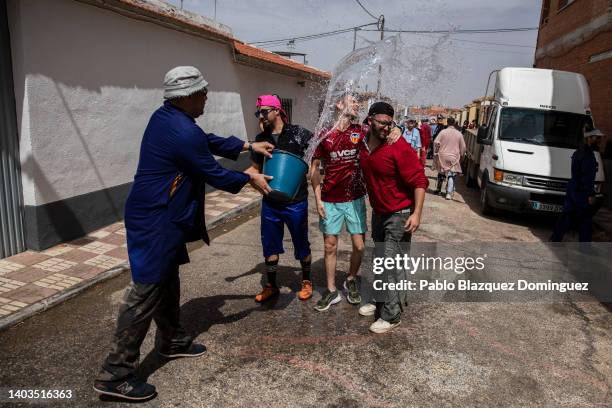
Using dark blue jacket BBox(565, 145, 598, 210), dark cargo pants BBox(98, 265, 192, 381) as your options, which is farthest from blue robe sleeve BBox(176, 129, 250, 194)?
dark blue jacket BBox(565, 145, 598, 210)

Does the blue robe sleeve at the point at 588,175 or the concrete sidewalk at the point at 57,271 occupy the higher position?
the blue robe sleeve at the point at 588,175

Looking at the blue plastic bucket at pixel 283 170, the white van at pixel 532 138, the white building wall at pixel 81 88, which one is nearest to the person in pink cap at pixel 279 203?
the blue plastic bucket at pixel 283 170

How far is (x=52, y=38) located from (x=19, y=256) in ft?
9.11

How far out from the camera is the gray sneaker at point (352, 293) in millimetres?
4488

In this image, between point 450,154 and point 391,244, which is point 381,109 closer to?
point 391,244

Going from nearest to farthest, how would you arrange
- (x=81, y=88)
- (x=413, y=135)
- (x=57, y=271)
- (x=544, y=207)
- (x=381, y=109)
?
(x=381, y=109) → (x=57, y=271) → (x=81, y=88) → (x=544, y=207) → (x=413, y=135)

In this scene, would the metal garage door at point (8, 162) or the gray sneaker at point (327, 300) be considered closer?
the gray sneaker at point (327, 300)

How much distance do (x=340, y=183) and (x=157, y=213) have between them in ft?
6.15

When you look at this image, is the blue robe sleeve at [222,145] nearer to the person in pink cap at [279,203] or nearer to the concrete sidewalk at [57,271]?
the person in pink cap at [279,203]

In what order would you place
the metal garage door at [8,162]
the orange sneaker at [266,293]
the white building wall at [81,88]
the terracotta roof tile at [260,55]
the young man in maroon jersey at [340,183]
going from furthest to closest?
1. the terracotta roof tile at [260,55]
2. the white building wall at [81,88]
3. the metal garage door at [8,162]
4. the orange sneaker at [266,293]
5. the young man in maroon jersey at [340,183]

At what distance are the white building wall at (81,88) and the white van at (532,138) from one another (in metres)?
6.54

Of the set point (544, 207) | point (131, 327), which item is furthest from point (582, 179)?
point (131, 327)

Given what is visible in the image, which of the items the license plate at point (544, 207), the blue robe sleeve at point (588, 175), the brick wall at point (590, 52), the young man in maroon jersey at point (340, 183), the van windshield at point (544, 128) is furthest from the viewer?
the brick wall at point (590, 52)

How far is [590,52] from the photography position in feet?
42.9
